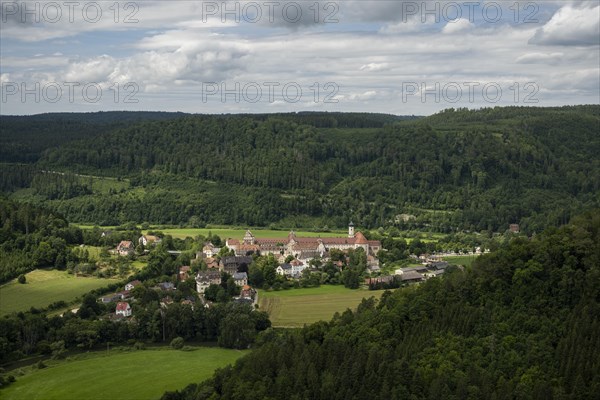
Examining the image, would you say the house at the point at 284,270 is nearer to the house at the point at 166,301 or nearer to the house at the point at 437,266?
the house at the point at 437,266

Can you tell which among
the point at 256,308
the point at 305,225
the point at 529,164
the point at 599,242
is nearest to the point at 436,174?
the point at 529,164

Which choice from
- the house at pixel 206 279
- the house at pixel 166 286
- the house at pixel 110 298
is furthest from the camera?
the house at pixel 206 279

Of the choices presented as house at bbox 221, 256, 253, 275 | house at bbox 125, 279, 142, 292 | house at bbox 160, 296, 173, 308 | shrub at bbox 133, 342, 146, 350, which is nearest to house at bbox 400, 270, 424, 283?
house at bbox 221, 256, 253, 275

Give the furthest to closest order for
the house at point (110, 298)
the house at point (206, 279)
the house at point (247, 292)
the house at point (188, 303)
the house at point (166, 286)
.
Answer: the house at point (206, 279), the house at point (166, 286), the house at point (247, 292), the house at point (110, 298), the house at point (188, 303)

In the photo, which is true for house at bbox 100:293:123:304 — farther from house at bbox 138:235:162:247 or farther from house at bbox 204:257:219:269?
house at bbox 138:235:162:247

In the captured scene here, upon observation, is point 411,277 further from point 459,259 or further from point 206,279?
point 206,279

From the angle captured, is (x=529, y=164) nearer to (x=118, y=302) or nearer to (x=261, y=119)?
(x=261, y=119)

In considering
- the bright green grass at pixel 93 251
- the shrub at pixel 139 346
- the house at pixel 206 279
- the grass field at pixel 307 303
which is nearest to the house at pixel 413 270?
the grass field at pixel 307 303
